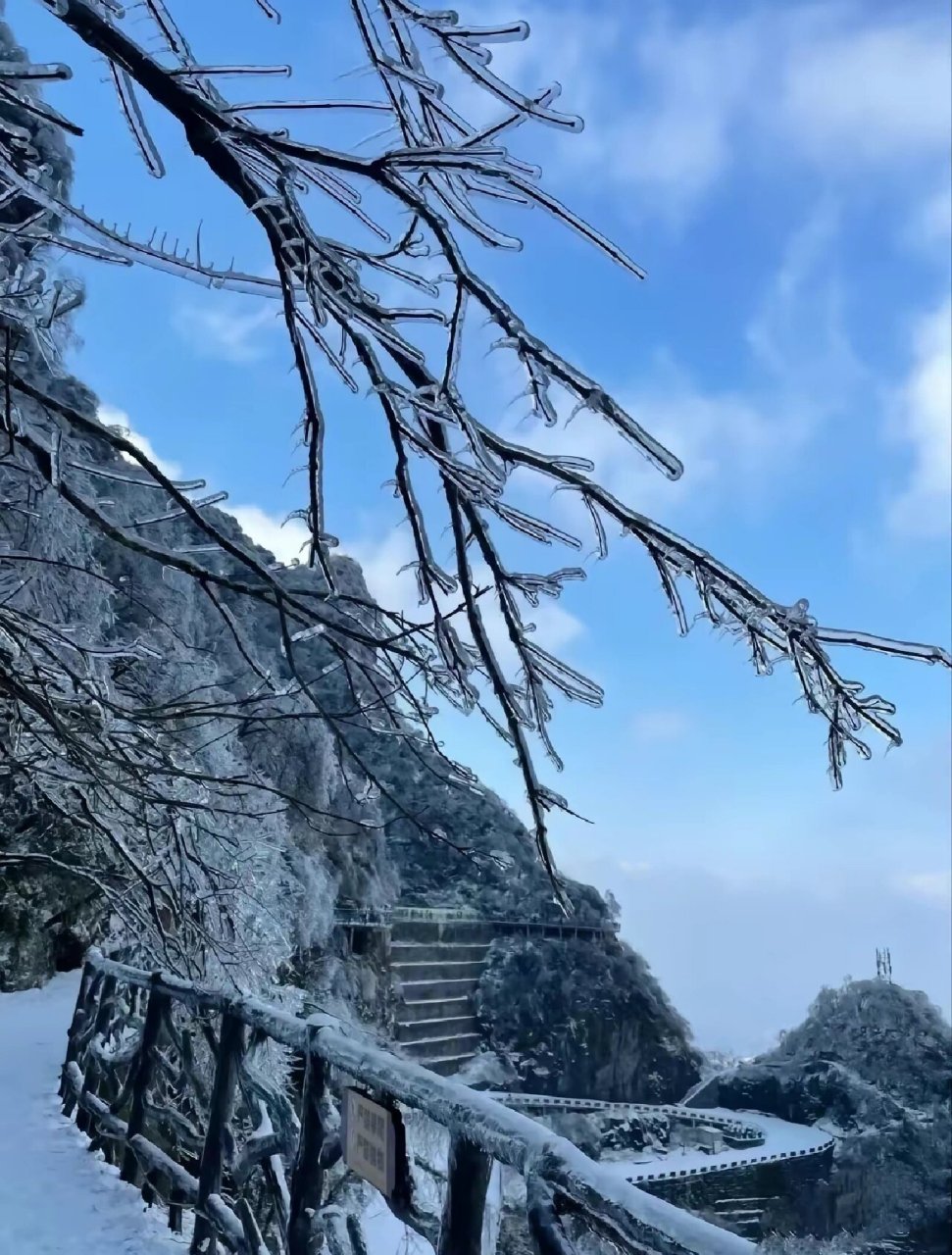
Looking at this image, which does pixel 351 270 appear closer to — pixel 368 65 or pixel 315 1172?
pixel 368 65

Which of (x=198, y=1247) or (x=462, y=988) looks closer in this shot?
(x=198, y=1247)

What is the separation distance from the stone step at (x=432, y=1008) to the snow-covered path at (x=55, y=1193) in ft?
76.1

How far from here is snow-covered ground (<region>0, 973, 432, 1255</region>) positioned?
2.92 meters

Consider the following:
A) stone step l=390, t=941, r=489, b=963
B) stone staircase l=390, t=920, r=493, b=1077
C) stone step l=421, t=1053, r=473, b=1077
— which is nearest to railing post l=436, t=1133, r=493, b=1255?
stone staircase l=390, t=920, r=493, b=1077

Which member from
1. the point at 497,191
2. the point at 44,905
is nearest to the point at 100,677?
the point at 497,191

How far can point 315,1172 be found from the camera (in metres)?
2.22

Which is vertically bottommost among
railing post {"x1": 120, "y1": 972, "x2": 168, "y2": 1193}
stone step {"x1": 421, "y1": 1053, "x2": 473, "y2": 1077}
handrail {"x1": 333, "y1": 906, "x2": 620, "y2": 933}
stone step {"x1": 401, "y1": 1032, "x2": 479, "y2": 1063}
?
stone step {"x1": 421, "y1": 1053, "x2": 473, "y2": 1077}

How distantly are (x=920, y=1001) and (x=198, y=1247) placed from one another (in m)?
29.8

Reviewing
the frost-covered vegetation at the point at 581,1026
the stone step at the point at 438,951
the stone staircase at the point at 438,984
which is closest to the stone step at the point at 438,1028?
the stone staircase at the point at 438,984

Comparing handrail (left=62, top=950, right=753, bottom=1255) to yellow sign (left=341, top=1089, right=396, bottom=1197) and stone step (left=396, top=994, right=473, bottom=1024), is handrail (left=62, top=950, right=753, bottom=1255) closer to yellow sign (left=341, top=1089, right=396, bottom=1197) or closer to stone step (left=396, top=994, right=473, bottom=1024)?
yellow sign (left=341, top=1089, right=396, bottom=1197)

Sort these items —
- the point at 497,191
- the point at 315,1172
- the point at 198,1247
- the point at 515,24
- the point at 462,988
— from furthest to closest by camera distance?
the point at 462,988
the point at 198,1247
the point at 315,1172
the point at 497,191
the point at 515,24

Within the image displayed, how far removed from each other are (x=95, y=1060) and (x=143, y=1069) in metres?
1.01

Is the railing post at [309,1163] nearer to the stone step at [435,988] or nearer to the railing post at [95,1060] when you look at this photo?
the railing post at [95,1060]

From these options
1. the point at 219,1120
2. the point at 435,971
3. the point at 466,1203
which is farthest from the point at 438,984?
the point at 466,1203
